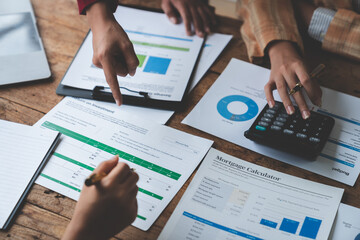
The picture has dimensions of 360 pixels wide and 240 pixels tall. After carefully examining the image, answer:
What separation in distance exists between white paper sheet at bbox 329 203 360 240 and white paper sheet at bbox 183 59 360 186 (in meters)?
0.06

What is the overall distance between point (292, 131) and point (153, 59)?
0.37m

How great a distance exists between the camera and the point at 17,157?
2.20 ft

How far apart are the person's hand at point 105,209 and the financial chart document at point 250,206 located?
9 cm

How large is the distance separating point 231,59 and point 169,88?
19cm

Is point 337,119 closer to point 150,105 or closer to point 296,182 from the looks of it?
point 296,182

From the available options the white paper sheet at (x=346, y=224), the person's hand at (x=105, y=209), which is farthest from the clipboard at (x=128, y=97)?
the white paper sheet at (x=346, y=224)

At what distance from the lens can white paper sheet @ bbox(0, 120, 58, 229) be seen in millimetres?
619

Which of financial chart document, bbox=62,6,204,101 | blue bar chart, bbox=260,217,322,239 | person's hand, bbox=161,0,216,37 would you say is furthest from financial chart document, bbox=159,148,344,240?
person's hand, bbox=161,0,216,37

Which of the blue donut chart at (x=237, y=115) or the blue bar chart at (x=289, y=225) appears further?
the blue donut chart at (x=237, y=115)

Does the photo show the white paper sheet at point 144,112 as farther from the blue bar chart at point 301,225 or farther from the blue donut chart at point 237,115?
the blue bar chart at point 301,225

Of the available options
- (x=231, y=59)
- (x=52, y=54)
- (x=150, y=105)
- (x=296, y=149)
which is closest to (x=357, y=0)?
(x=231, y=59)

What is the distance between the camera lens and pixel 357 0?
0.91 metres

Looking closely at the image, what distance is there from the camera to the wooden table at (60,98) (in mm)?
588

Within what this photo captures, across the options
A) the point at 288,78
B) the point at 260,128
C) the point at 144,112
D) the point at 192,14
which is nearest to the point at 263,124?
the point at 260,128
